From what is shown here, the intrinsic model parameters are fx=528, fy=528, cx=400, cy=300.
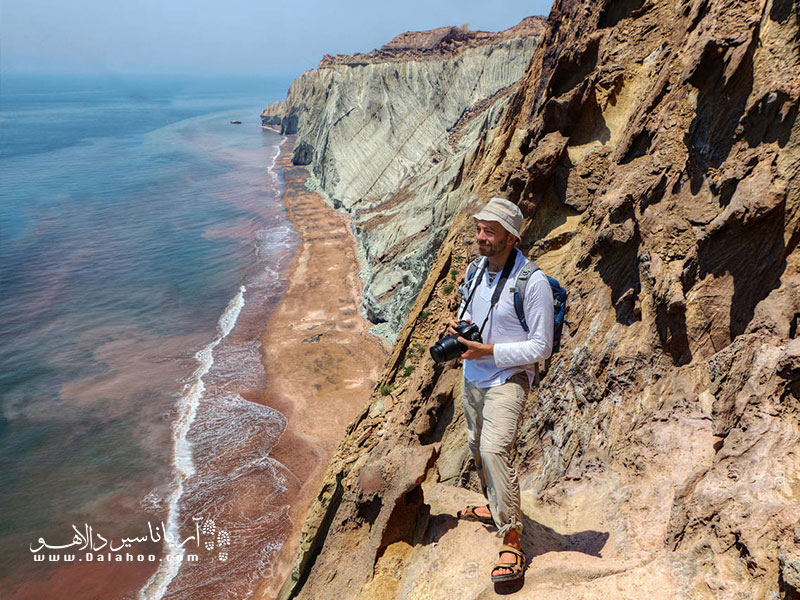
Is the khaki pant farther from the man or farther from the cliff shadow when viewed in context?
the cliff shadow

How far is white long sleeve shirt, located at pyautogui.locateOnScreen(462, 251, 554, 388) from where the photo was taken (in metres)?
4.06

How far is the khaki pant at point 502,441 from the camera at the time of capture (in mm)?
4289

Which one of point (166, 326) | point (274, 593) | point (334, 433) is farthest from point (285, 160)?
point (274, 593)

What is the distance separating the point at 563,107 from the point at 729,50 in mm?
4402

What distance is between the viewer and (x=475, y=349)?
424 cm

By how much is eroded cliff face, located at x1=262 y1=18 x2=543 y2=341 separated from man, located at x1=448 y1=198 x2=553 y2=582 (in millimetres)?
25787

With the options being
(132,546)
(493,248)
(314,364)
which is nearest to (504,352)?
(493,248)

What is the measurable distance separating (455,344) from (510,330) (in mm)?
459

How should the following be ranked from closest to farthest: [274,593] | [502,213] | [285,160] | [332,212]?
[502,213] → [274,593] → [332,212] → [285,160]

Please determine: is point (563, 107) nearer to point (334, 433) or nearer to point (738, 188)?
point (738, 188)

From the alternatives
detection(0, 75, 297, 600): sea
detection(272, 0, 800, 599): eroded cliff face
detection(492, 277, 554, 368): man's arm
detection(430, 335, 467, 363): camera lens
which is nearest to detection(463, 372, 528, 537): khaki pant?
detection(492, 277, 554, 368): man's arm

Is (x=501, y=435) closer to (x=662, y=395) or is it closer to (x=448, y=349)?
(x=448, y=349)

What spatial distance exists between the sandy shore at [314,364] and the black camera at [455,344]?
11.8 meters

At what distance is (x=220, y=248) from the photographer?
41.5 m
